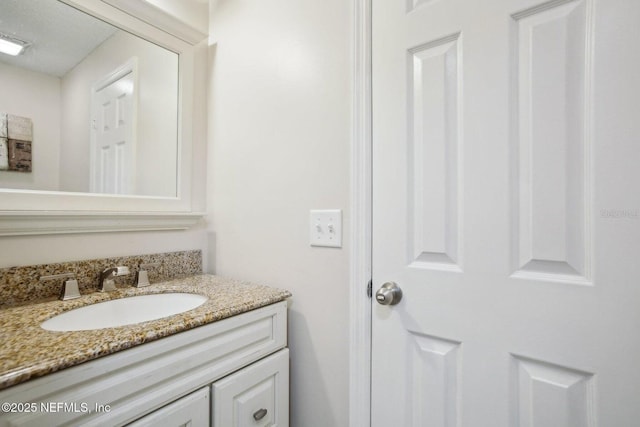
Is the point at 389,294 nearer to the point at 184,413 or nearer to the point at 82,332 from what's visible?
the point at 184,413

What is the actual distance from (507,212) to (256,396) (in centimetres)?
82

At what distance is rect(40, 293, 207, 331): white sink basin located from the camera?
0.84 m

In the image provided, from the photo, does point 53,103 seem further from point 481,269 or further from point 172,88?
point 481,269

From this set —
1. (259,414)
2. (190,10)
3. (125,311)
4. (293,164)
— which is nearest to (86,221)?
(125,311)

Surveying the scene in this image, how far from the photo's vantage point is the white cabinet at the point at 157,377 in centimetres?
52

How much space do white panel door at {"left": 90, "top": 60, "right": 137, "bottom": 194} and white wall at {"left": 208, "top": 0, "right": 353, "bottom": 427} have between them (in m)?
0.32

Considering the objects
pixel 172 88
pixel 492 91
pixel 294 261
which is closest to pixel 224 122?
pixel 172 88

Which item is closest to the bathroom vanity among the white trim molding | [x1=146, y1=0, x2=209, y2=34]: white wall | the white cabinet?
the white cabinet

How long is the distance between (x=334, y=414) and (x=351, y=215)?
2.06ft

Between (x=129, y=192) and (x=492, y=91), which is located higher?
(x=492, y=91)

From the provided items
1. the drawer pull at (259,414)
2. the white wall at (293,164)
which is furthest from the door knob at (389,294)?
the drawer pull at (259,414)

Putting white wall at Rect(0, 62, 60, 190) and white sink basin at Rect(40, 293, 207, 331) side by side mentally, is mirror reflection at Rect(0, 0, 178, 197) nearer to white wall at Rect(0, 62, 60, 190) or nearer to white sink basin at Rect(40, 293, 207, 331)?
white wall at Rect(0, 62, 60, 190)

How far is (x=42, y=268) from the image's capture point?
89 centimetres

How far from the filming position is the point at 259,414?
2.85ft
